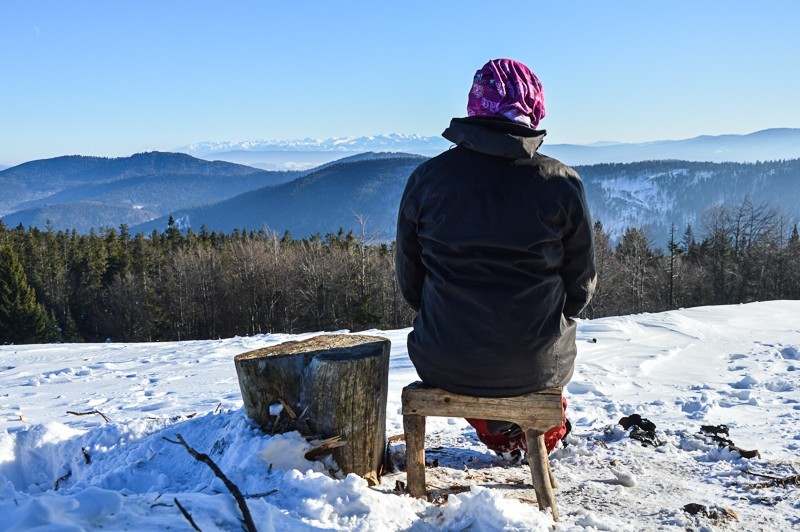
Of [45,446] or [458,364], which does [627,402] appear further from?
[45,446]

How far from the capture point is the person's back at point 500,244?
292 cm

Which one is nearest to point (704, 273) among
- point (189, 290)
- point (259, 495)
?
point (189, 290)

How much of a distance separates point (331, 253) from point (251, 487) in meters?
55.9

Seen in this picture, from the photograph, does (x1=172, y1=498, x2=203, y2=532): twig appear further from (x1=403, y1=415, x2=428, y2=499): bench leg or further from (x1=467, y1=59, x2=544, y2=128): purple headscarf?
(x1=467, y1=59, x2=544, y2=128): purple headscarf

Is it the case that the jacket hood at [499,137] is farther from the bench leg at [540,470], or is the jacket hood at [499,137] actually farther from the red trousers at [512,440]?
the red trousers at [512,440]

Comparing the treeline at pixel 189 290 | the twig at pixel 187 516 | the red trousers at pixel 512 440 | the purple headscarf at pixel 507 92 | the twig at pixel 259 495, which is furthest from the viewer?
the treeline at pixel 189 290

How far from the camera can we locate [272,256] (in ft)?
194

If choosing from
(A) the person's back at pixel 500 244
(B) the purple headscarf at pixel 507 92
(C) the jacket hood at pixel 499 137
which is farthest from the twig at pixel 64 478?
(B) the purple headscarf at pixel 507 92

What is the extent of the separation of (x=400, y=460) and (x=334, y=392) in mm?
955

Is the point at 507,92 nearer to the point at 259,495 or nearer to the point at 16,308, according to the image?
the point at 259,495

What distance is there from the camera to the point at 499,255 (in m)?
2.95

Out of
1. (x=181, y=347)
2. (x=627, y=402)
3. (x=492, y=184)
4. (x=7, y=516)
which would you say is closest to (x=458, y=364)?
(x=492, y=184)

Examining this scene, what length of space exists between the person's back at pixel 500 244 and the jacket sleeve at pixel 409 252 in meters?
0.03

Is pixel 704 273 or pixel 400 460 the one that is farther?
pixel 704 273
